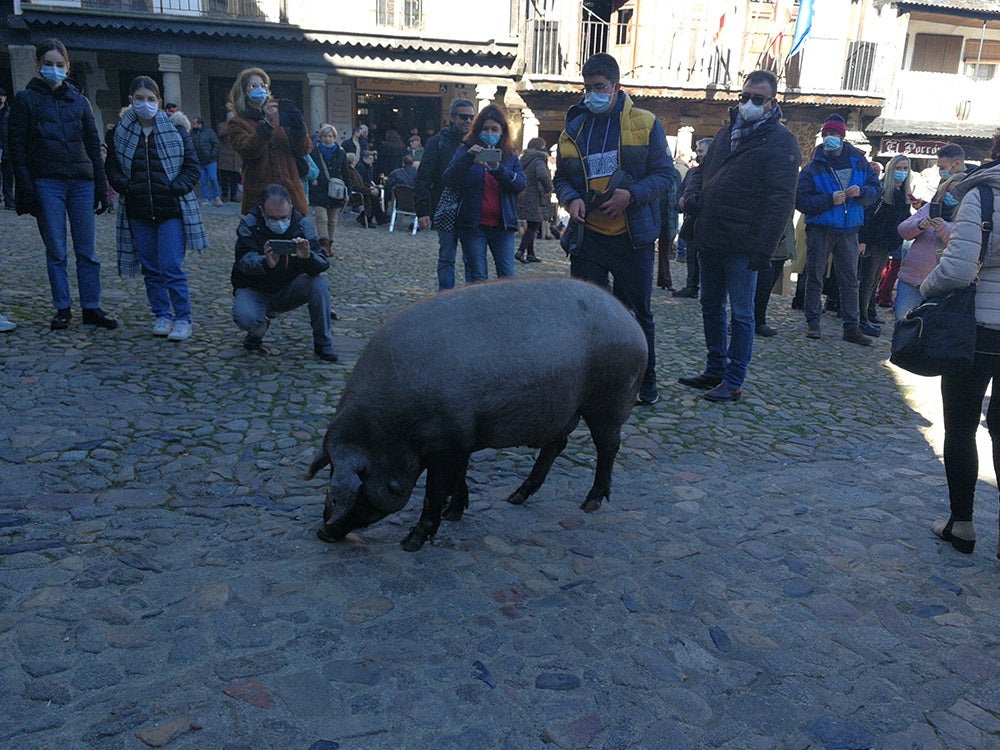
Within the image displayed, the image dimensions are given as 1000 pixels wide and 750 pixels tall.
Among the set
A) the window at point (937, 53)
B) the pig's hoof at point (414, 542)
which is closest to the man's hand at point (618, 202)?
the pig's hoof at point (414, 542)

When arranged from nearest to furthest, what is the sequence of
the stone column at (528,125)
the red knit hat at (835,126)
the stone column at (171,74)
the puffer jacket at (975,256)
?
the puffer jacket at (975,256) → the red knit hat at (835,126) → the stone column at (171,74) → the stone column at (528,125)

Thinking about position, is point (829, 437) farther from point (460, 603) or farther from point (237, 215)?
point (237, 215)

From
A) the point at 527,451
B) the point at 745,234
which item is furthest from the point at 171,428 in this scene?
Result: the point at 745,234

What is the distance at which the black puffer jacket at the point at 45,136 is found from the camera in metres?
6.16

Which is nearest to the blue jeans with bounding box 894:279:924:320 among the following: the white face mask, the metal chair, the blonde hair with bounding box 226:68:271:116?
the white face mask

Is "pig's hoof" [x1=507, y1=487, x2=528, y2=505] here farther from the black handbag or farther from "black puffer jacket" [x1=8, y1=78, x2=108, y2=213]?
"black puffer jacket" [x1=8, y1=78, x2=108, y2=213]

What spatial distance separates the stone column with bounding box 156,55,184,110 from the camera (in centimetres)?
2108

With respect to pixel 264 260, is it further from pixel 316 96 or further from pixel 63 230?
pixel 316 96

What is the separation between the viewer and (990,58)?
2584cm

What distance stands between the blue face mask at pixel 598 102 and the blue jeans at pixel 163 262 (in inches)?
142

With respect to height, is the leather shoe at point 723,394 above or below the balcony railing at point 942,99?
below

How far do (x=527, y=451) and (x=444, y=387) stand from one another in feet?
6.13

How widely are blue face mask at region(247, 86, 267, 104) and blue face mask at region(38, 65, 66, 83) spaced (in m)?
1.45

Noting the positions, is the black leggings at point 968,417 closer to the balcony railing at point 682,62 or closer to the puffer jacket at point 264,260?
the puffer jacket at point 264,260
